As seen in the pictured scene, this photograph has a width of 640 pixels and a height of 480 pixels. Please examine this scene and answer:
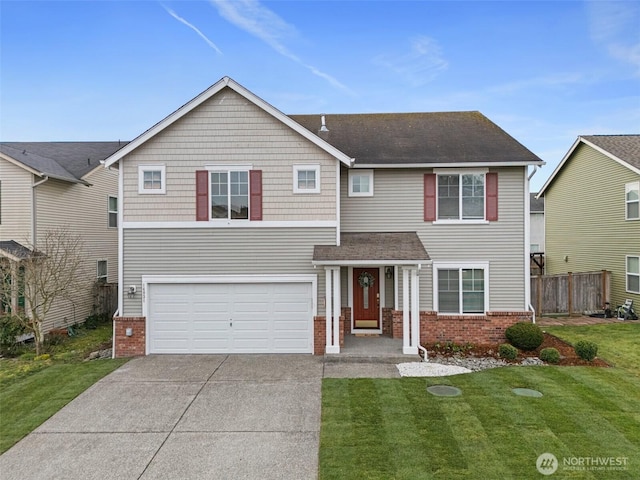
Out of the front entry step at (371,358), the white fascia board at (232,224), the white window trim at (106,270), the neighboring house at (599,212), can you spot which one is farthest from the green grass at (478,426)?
the white window trim at (106,270)

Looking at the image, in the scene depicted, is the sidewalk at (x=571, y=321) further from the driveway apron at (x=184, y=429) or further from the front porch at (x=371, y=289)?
the driveway apron at (x=184, y=429)

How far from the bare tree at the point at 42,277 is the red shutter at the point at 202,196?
5.71 m

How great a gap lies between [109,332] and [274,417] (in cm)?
1052

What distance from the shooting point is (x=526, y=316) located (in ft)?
40.2

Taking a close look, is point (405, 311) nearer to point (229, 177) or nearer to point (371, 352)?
point (371, 352)

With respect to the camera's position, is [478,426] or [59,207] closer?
[478,426]

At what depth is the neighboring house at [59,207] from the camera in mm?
13969

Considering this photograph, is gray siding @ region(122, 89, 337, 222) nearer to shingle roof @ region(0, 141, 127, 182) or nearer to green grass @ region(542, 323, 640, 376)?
shingle roof @ region(0, 141, 127, 182)

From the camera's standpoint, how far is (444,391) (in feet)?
27.7

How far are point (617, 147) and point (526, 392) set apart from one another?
14.7m

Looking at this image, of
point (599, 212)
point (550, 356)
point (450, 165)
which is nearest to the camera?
point (550, 356)

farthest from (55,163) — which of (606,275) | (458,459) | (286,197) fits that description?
(606,275)

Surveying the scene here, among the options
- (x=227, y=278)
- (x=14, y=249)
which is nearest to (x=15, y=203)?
(x=14, y=249)

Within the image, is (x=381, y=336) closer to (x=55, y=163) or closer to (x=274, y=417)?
(x=274, y=417)
